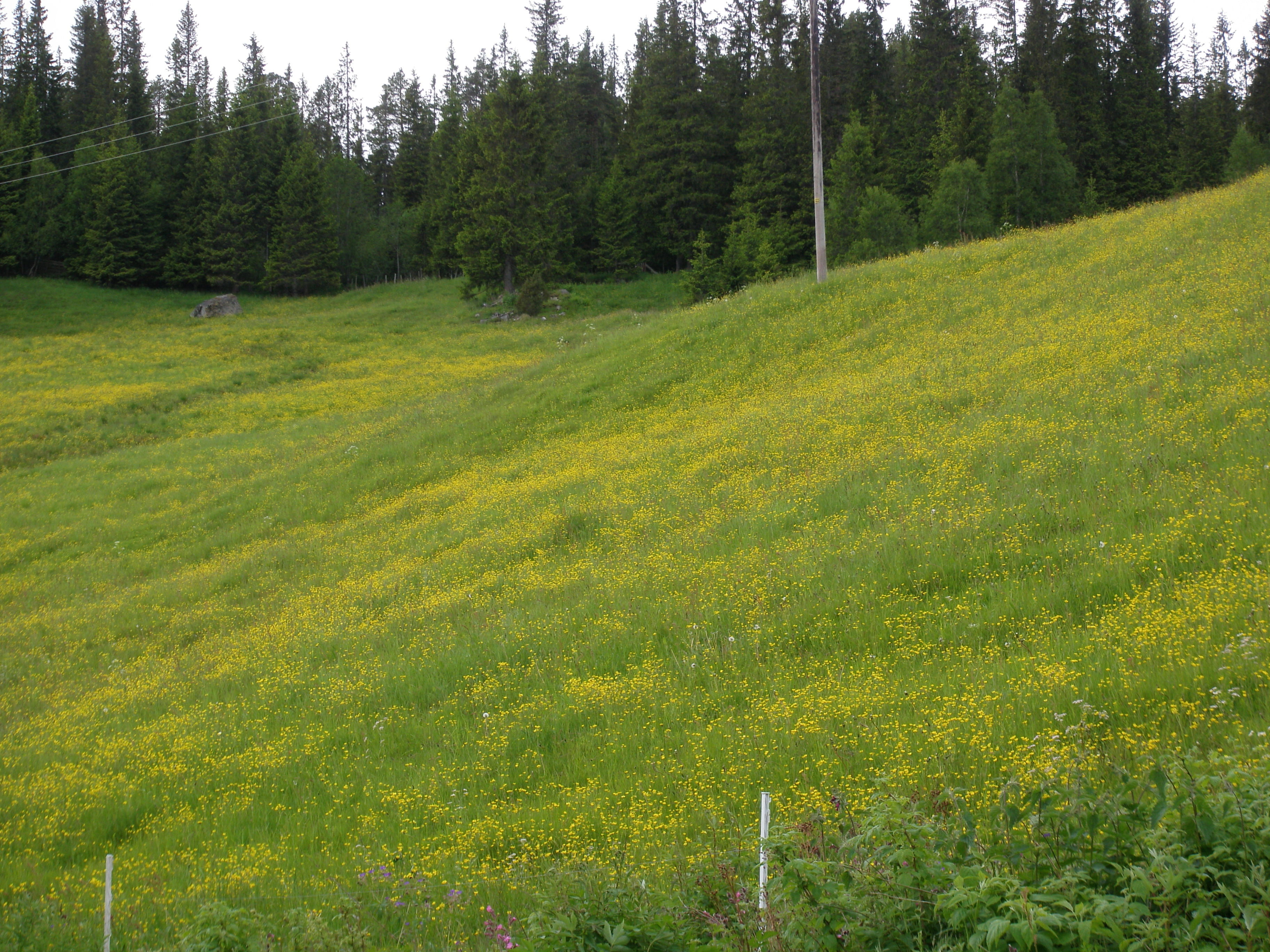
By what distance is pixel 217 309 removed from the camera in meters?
56.3

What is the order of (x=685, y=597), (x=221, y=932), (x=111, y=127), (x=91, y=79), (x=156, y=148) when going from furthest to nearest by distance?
(x=91, y=79) < (x=111, y=127) < (x=156, y=148) < (x=685, y=597) < (x=221, y=932)

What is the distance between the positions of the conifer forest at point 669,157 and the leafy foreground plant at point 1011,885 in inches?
1565

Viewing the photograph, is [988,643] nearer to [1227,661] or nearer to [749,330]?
[1227,661]

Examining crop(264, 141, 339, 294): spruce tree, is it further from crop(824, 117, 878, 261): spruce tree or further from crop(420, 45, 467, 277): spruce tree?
crop(824, 117, 878, 261): spruce tree

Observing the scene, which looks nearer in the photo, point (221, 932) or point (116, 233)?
point (221, 932)

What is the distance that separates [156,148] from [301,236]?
12572 millimetres

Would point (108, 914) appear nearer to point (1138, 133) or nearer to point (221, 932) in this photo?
point (221, 932)

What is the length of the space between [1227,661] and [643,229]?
58.7 metres

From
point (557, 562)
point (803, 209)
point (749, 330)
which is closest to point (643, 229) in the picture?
point (803, 209)

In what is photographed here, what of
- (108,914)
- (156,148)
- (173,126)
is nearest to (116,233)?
(156,148)

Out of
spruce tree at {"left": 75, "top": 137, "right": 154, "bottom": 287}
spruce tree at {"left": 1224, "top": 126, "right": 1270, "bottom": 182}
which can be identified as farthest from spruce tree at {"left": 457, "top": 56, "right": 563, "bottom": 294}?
spruce tree at {"left": 1224, "top": 126, "right": 1270, "bottom": 182}

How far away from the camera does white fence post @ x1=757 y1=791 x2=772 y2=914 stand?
12.3 ft

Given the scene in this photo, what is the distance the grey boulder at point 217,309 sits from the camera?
56.0m

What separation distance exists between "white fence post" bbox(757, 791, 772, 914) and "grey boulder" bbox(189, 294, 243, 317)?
5950cm
